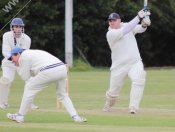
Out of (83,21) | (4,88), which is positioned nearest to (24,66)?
(4,88)

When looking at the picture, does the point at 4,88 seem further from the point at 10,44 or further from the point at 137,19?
the point at 137,19

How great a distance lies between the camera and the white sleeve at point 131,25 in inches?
592

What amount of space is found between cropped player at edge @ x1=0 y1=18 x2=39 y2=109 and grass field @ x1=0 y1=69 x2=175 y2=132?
0.43m

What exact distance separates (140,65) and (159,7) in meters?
30.9

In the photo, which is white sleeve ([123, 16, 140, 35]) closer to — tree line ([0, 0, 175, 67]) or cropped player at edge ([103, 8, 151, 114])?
cropped player at edge ([103, 8, 151, 114])

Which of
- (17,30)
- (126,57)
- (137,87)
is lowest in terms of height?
(137,87)

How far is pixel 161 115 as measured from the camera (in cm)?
1537

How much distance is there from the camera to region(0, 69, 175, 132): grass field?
42.6 feet

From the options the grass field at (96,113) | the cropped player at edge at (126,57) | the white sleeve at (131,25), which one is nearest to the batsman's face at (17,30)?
the grass field at (96,113)

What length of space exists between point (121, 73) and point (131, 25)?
129 cm

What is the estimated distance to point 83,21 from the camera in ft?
136

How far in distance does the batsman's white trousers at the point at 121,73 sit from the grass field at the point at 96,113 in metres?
0.58

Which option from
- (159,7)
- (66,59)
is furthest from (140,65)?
(159,7)

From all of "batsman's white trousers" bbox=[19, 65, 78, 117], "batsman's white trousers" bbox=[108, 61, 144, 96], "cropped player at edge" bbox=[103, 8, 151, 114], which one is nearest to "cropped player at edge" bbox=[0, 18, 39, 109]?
"batsman's white trousers" bbox=[108, 61, 144, 96]
